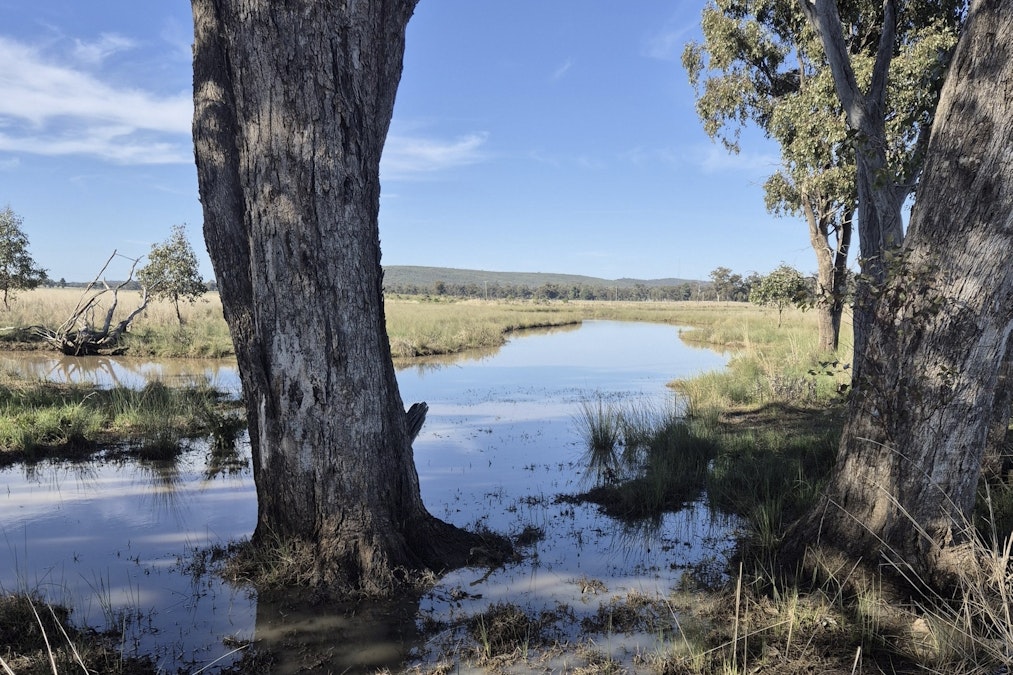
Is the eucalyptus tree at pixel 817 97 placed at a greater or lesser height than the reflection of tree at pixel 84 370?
greater

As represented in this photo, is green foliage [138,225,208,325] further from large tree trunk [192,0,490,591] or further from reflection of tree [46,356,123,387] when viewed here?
large tree trunk [192,0,490,591]

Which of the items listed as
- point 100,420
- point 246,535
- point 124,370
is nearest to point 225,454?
point 100,420

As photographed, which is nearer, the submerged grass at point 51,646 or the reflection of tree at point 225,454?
Answer: the submerged grass at point 51,646

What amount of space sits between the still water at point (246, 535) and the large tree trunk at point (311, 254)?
45cm

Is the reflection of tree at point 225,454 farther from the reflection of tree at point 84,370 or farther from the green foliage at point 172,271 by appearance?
the green foliage at point 172,271

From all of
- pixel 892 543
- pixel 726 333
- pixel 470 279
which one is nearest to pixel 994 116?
pixel 892 543

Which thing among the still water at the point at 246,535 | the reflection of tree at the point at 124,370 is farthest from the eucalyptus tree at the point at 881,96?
the reflection of tree at the point at 124,370

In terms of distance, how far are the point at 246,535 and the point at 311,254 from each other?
259 centimetres

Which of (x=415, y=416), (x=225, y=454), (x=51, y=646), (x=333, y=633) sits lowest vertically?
(x=225, y=454)

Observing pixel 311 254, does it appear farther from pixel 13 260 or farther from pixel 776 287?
pixel 13 260

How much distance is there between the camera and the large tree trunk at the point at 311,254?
388 centimetres

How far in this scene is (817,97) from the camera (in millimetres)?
10883

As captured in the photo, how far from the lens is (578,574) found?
14.7 ft

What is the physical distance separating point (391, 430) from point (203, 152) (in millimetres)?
2134
